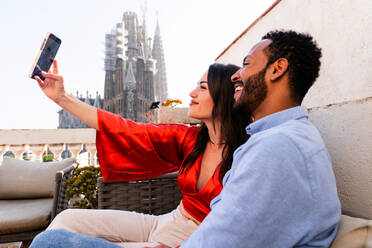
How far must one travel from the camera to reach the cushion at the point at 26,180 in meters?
2.92

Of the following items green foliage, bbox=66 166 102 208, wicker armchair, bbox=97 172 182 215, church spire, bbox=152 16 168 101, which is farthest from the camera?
church spire, bbox=152 16 168 101

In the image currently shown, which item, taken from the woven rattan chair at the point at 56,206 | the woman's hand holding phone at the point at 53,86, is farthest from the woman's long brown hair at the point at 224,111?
the woven rattan chair at the point at 56,206

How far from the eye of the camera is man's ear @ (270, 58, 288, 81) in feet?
3.16

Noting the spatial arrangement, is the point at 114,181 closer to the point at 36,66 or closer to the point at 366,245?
the point at 36,66

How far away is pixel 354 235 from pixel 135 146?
1293 mm

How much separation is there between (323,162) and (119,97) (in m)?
55.9

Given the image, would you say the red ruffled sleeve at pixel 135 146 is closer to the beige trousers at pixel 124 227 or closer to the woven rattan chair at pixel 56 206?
the beige trousers at pixel 124 227

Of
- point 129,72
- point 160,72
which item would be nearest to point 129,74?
point 129,72

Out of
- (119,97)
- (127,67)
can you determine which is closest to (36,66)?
(119,97)

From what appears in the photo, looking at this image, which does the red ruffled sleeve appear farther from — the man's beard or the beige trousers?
the man's beard

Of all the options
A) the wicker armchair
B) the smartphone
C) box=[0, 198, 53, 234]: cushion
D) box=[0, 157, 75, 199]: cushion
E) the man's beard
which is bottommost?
box=[0, 198, 53, 234]: cushion

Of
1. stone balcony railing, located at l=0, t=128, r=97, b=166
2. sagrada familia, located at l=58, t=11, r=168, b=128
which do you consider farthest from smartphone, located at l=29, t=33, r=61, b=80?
sagrada familia, located at l=58, t=11, r=168, b=128

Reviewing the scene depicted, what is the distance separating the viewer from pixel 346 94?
1.15 meters

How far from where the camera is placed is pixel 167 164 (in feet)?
5.69
